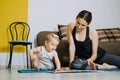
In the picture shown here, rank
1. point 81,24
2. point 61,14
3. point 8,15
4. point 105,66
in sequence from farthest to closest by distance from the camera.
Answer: point 61,14, point 8,15, point 105,66, point 81,24

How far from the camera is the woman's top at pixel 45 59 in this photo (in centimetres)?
349

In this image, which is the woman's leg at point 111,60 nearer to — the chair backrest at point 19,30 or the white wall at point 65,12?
the white wall at point 65,12

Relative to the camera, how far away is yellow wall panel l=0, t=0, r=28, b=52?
16.2ft

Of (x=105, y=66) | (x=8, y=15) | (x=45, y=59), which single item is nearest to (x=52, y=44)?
(x=45, y=59)

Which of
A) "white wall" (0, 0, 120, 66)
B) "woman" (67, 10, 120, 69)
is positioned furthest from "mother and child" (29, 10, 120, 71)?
"white wall" (0, 0, 120, 66)

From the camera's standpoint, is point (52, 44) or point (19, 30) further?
point (19, 30)

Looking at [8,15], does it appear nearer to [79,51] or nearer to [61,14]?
[61,14]

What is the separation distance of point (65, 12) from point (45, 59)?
177 cm

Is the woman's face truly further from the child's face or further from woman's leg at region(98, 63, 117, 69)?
woman's leg at region(98, 63, 117, 69)

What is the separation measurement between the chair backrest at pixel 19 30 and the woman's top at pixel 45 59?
1.48m

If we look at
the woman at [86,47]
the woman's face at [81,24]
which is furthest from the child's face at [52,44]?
the woman's face at [81,24]

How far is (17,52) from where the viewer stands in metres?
4.95

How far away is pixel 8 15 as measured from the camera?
16.3 feet

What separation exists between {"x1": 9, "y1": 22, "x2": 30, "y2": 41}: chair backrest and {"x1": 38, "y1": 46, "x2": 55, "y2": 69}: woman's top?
1476 mm
